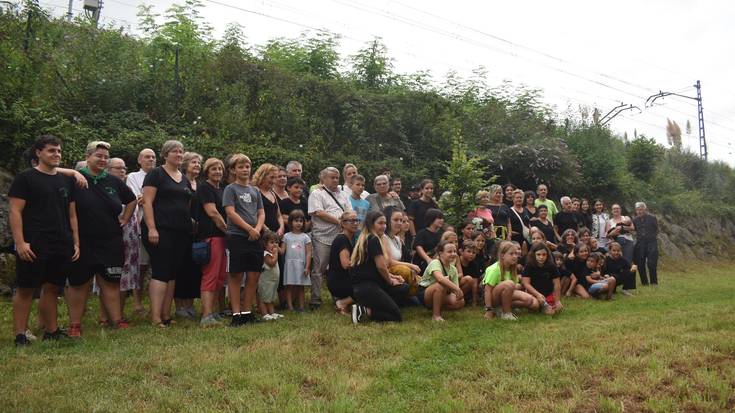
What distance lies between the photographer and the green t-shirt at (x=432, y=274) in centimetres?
684

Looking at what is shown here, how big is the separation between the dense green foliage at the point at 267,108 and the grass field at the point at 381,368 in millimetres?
4863

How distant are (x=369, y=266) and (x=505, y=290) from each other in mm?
1647

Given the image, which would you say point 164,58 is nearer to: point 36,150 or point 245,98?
point 245,98

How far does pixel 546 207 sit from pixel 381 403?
23.4ft

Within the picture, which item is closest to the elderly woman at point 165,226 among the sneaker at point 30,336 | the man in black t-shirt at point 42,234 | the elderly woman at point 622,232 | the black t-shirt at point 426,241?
the man in black t-shirt at point 42,234

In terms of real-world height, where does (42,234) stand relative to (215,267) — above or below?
above

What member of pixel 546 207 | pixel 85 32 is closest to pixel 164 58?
pixel 85 32

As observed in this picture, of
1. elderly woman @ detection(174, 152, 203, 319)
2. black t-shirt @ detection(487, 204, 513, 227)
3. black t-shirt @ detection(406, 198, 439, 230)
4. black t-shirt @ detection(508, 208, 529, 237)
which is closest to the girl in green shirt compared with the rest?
black t-shirt @ detection(406, 198, 439, 230)

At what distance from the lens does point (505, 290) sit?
6.82 m

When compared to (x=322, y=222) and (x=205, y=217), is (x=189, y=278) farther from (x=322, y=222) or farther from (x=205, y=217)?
(x=322, y=222)

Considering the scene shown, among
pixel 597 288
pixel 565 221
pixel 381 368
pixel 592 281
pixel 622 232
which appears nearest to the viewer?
pixel 381 368

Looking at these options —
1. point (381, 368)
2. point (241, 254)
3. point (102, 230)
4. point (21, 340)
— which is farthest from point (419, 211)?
point (21, 340)

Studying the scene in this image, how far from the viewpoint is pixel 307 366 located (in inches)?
180

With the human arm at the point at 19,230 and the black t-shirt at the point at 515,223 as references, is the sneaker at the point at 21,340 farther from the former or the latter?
the black t-shirt at the point at 515,223
